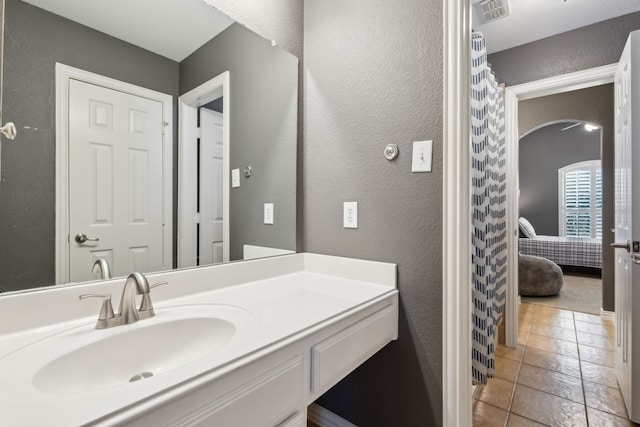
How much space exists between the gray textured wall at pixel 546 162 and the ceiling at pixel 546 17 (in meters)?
4.52

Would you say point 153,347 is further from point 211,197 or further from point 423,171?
point 423,171

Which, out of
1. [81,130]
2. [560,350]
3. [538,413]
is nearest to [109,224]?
[81,130]

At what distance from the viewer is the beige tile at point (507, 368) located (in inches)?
79.7

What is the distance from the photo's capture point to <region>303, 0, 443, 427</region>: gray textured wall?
47.3 inches

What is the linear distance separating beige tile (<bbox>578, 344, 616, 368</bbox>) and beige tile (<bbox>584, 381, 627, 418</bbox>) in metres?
0.36

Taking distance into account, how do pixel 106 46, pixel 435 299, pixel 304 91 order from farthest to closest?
pixel 304 91 < pixel 435 299 < pixel 106 46

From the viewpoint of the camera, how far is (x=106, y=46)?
3.24ft

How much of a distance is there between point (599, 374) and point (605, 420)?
0.52 metres

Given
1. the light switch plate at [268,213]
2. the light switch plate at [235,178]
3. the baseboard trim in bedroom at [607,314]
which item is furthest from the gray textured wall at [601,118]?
the light switch plate at [235,178]

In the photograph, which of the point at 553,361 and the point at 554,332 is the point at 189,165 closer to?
the point at 553,361

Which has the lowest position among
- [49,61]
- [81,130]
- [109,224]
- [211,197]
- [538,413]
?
[538,413]

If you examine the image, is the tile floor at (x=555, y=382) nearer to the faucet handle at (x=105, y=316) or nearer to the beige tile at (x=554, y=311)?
the beige tile at (x=554, y=311)

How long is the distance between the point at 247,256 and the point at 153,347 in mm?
574

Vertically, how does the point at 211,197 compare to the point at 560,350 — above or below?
above
